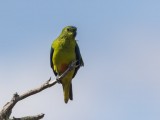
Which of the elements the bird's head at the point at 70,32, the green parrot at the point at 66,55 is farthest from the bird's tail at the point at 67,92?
the bird's head at the point at 70,32

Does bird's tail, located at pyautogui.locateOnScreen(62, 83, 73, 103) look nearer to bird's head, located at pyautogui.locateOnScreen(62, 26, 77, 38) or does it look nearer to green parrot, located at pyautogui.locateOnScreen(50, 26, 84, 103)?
green parrot, located at pyautogui.locateOnScreen(50, 26, 84, 103)

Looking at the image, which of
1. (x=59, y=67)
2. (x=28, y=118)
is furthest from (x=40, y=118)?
(x=59, y=67)

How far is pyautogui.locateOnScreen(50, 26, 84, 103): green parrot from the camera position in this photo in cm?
1380

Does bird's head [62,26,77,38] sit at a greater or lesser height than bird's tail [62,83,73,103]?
greater

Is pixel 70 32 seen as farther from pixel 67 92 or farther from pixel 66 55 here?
pixel 67 92

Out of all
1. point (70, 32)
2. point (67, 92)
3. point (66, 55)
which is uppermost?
point (70, 32)

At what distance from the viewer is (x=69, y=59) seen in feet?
45.1

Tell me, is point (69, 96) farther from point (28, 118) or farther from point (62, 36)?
point (28, 118)

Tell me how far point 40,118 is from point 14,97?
73 centimetres

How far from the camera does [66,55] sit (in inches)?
543

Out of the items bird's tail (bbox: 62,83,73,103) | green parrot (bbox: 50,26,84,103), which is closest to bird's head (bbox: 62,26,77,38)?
green parrot (bbox: 50,26,84,103)

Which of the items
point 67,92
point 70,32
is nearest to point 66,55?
point 70,32

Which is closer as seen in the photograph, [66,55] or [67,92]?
[66,55]

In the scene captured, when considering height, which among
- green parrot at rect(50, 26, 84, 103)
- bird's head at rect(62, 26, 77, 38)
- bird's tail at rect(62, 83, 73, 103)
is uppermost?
bird's head at rect(62, 26, 77, 38)
